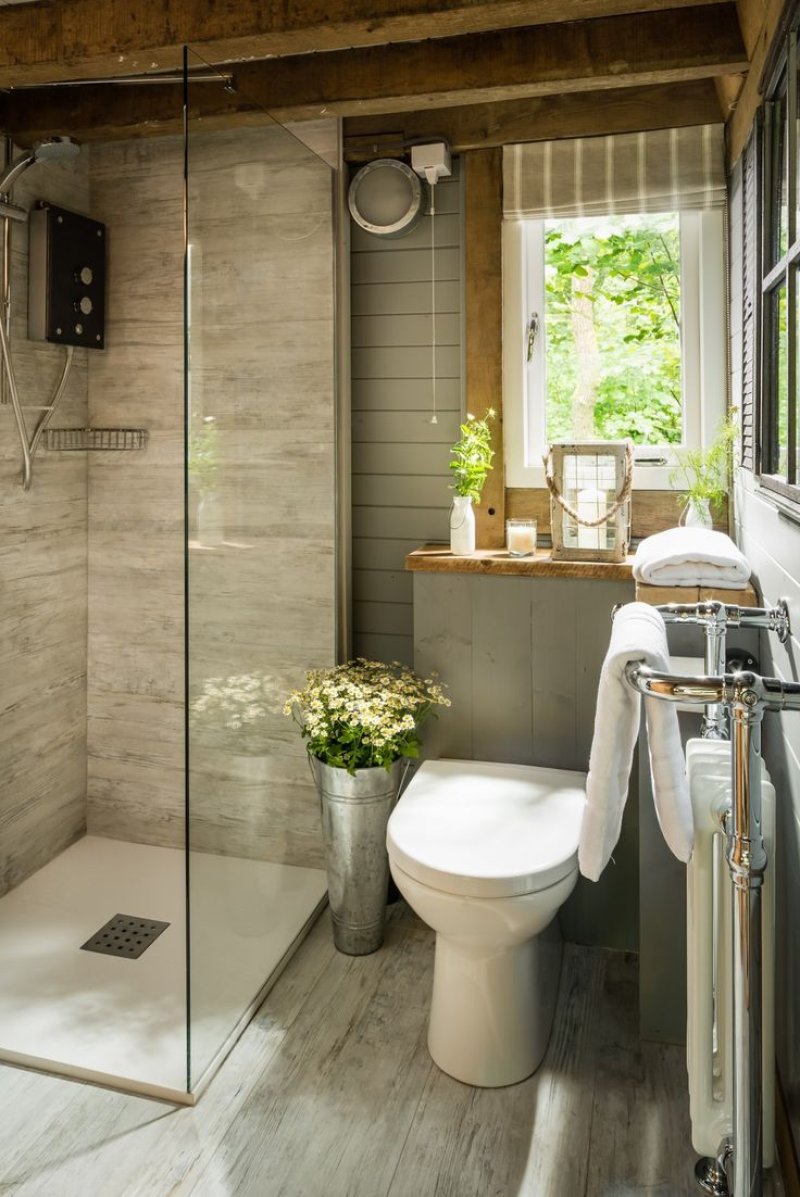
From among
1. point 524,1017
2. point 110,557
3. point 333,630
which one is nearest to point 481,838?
point 524,1017

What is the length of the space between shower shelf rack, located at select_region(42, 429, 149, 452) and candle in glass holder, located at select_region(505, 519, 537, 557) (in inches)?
48.6

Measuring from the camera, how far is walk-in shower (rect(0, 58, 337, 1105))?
189 centimetres

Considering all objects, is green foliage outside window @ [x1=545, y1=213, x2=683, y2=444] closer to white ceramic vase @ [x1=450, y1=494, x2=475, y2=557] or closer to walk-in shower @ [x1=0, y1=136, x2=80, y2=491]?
white ceramic vase @ [x1=450, y1=494, x2=475, y2=557]

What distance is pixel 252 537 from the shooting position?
7.00 feet

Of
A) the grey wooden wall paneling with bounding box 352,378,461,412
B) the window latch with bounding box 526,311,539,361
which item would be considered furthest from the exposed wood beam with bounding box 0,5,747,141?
the grey wooden wall paneling with bounding box 352,378,461,412

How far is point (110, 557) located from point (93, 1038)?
1491 mm

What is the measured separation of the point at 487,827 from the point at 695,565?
0.74 metres

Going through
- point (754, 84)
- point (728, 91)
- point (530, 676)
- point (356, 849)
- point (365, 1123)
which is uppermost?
point (728, 91)

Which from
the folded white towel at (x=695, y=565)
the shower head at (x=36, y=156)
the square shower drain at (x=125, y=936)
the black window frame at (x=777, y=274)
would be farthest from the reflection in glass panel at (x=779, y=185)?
the square shower drain at (x=125, y=936)

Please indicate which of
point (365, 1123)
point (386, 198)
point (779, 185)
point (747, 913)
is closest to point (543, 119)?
point (386, 198)

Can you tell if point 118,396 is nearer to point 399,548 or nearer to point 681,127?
point 399,548

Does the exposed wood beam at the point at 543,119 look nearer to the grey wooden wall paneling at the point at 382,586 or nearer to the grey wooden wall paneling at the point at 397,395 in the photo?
the grey wooden wall paneling at the point at 397,395

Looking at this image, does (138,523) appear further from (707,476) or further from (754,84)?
(754,84)

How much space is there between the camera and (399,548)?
2.71 meters
